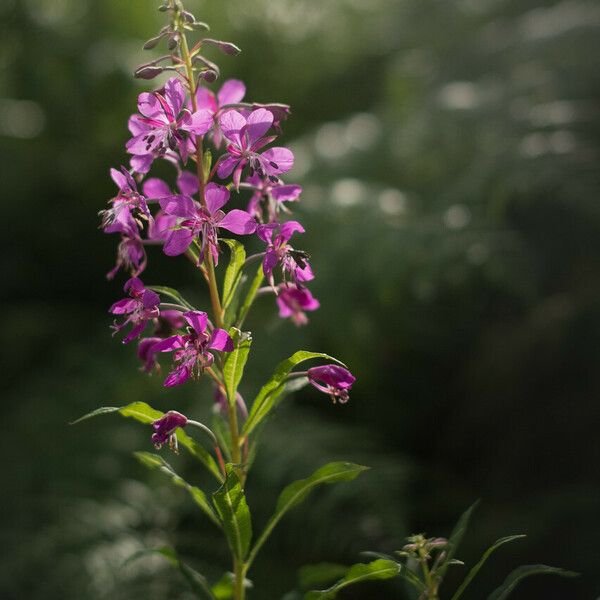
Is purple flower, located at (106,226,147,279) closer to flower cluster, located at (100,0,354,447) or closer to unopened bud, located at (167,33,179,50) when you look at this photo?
flower cluster, located at (100,0,354,447)

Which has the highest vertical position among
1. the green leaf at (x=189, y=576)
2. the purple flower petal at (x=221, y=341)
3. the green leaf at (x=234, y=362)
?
the purple flower petal at (x=221, y=341)

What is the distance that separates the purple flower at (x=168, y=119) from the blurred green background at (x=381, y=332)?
96 centimetres

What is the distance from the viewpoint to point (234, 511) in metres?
0.72

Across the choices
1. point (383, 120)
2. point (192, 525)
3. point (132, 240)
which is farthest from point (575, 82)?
point (132, 240)

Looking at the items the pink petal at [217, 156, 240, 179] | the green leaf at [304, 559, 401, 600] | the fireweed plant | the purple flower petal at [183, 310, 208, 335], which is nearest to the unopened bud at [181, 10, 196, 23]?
the fireweed plant

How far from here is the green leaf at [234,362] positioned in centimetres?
72

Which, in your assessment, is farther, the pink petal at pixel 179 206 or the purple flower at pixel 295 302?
the purple flower at pixel 295 302

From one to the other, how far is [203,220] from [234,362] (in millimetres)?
125

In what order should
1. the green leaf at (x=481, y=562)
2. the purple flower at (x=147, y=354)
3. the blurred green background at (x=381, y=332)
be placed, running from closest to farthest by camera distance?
the green leaf at (x=481, y=562) → the purple flower at (x=147, y=354) → the blurred green background at (x=381, y=332)

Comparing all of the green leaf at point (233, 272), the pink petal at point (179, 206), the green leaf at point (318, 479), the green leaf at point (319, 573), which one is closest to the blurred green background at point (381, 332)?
the green leaf at point (319, 573)

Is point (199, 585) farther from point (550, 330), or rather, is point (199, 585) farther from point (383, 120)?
point (383, 120)

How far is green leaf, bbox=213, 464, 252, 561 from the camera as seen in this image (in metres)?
0.70

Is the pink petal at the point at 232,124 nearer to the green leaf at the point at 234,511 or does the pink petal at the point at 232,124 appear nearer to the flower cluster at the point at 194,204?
the flower cluster at the point at 194,204

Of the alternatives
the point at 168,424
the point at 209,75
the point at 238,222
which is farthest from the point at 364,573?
the point at 209,75
